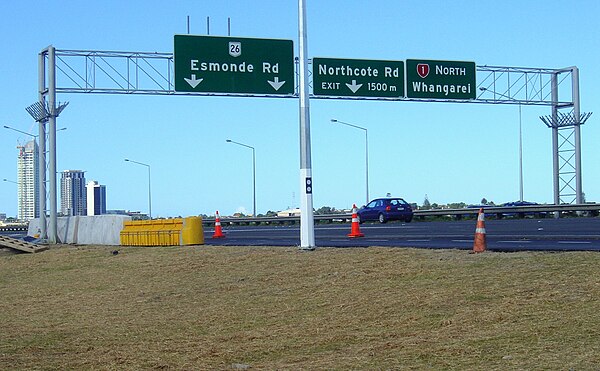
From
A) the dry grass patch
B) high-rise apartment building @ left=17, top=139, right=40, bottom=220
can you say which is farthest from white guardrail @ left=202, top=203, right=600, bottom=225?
high-rise apartment building @ left=17, top=139, right=40, bottom=220

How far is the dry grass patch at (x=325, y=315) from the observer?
9367 mm

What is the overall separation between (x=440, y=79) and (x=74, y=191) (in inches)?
951

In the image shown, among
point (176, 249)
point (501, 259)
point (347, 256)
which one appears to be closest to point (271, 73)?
point (176, 249)

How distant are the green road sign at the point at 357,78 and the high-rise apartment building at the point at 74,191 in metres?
20.9

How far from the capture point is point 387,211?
4925 centimetres

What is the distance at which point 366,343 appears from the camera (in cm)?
1030

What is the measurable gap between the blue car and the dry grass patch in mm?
30159

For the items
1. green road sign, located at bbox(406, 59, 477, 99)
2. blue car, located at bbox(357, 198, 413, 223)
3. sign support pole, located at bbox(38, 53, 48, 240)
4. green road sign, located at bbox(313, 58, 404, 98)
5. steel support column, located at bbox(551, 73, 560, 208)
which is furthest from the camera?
blue car, located at bbox(357, 198, 413, 223)

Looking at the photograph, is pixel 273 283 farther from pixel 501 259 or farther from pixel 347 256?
pixel 501 259

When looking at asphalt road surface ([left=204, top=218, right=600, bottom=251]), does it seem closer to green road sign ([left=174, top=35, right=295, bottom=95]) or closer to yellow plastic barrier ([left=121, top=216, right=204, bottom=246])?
yellow plastic barrier ([left=121, top=216, right=204, bottom=246])

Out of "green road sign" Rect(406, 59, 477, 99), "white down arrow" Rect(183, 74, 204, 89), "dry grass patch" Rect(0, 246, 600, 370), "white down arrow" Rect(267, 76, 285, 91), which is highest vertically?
"green road sign" Rect(406, 59, 477, 99)

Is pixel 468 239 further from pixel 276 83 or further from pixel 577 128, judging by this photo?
pixel 577 128

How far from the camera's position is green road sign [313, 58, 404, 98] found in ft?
120

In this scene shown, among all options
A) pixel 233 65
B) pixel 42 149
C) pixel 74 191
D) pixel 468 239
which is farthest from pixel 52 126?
pixel 74 191
